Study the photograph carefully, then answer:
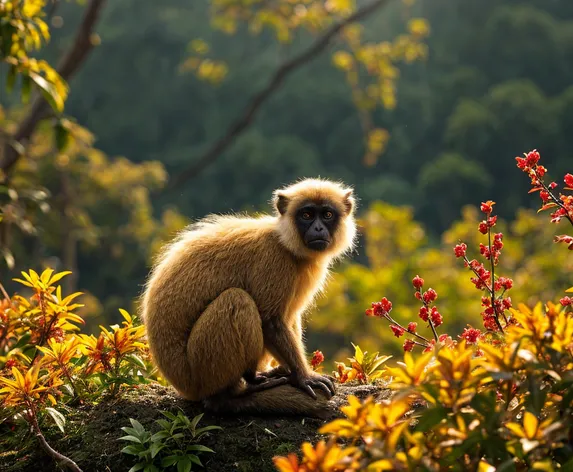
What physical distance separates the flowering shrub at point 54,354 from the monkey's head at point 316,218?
121cm

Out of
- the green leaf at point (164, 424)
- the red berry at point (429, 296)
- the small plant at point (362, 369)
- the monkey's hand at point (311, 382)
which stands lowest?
the green leaf at point (164, 424)

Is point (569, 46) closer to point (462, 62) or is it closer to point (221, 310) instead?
point (462, 62)

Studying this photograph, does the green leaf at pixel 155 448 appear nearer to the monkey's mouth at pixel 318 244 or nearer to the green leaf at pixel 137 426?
the green leaf at pixel 137 426

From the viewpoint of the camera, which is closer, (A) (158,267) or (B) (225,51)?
(A) (158,267)

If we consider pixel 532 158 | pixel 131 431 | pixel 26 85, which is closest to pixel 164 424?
pixel 131 431

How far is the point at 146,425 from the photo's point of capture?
4309mm

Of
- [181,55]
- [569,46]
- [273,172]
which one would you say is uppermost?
[569,46]

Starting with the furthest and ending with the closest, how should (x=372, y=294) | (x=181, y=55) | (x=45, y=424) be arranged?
1. (x=181, y=55)
2. (x=372, y=294)
3. (x=45, y=424)

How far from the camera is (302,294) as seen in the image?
16.6 ft

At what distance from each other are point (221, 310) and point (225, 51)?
215 feet

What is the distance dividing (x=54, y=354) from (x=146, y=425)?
0.67 m

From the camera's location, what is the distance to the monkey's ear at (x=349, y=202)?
18.4ft

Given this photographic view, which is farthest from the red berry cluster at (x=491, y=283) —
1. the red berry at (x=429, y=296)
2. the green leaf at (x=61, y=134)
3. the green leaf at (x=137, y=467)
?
the green leaf at (x=61, y=134)

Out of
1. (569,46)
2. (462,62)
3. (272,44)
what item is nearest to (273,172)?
(272,44)
